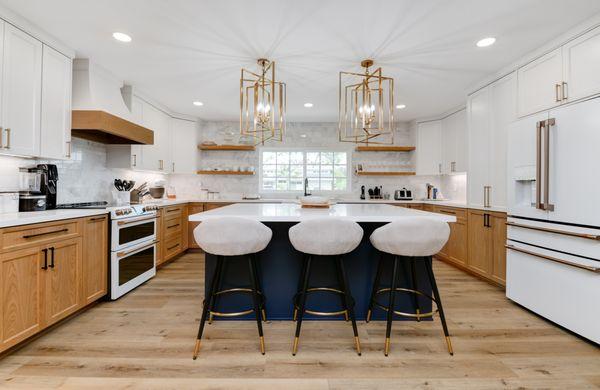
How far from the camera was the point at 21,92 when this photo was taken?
2391mm

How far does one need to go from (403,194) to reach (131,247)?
14.9 ft

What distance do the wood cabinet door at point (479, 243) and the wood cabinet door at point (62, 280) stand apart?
13.8ft

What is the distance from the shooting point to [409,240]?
6.35 feet

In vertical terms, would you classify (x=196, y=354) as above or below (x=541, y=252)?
below

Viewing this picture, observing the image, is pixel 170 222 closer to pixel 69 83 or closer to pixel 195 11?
pixel 69 83

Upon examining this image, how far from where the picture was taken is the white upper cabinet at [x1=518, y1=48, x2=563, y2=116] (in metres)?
2.56

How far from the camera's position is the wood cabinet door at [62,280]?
2.21 m

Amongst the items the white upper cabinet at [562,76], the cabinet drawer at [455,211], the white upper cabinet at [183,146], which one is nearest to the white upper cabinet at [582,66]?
the white upper cabinet at [562,76]

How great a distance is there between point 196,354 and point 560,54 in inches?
148

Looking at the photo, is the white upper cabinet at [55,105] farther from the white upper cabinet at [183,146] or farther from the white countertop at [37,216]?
the white upper cabinet at [183,146]

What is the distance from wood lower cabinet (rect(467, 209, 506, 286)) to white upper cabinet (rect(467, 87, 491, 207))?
24 cm

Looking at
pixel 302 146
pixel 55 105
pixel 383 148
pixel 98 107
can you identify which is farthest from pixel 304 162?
pixel 55 105

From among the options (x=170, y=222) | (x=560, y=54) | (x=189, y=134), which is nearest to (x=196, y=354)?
(x=170, y=222)

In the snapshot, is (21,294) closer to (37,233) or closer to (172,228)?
(37,233)
